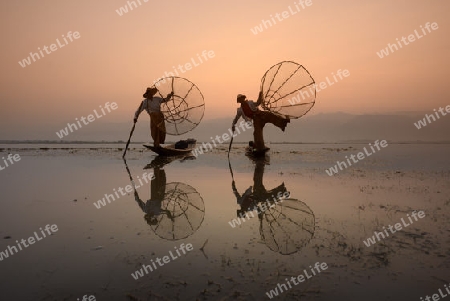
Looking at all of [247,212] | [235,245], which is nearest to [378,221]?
[247,212]

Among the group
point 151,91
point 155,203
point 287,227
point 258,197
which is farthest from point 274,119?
point 287,227

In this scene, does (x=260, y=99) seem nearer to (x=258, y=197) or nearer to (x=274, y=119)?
(x=274, y=119)

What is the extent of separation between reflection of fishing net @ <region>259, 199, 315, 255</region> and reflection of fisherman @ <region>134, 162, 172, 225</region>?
2378 millimetres

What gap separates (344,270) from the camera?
4512 millimetres

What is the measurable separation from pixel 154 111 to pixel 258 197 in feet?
46.4

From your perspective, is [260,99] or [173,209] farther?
[260,99]

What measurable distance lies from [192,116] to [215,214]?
→ 52.5 feet

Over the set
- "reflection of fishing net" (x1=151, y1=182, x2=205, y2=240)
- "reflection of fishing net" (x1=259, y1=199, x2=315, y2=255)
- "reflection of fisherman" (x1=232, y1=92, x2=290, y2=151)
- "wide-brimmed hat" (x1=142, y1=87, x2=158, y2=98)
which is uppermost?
"wide-brimmed hat" (x1=142, y1=87, x2=158, y2=98)

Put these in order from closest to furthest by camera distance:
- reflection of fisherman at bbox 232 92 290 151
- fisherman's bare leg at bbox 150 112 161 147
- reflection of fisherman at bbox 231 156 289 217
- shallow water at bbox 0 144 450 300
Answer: shallow water at bbox 0 144 450 300, reflection of fisherman at bbox 231 156 289 217, reflection of fisherman at bbox 232 92 290 151, fisherman's bare leg at bbox 150 112 161 147

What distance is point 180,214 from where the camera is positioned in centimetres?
757

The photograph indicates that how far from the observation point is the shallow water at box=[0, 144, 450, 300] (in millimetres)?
3992

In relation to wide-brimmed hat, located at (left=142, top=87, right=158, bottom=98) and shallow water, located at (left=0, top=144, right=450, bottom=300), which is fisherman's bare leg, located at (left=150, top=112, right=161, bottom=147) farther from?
shallow water, located at (left=0, top=144, right=450, bottom=300)

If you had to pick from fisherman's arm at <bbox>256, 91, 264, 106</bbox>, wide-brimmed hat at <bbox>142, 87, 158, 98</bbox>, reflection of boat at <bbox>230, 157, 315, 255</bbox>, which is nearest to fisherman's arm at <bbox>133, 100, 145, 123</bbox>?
wide-brimmed hat at <bbox>142, 87, 158, 98</bbox>

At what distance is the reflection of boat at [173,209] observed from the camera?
253 inches
